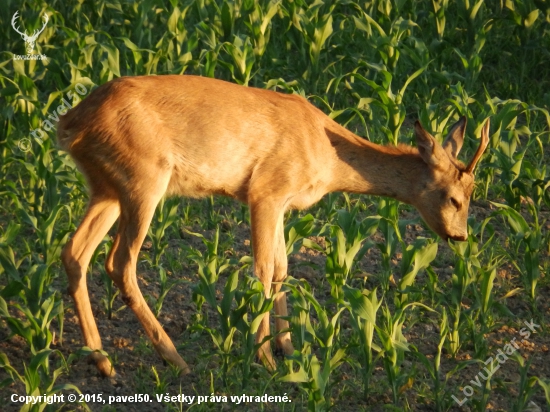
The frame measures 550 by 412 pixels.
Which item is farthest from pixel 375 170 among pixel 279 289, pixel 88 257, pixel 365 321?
pixel 88 257

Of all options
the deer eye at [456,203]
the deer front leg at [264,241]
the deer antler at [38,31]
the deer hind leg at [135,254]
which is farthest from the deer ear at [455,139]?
the deer antler at [38,31]

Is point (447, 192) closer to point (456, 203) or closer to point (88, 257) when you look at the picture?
point (456, 203)

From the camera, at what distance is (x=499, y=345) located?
8680 millimetres

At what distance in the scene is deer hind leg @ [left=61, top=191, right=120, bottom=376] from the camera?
816 centimetres

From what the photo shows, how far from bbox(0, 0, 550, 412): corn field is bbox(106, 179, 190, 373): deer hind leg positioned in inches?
7.5

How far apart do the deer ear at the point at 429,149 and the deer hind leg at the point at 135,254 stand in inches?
77.9

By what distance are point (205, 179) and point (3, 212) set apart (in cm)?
276

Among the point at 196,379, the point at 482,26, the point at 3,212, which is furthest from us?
the point at 482,26

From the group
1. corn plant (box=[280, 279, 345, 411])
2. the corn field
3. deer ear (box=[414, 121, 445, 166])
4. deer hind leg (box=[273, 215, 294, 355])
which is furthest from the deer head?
corn plant (box=[280, 279, 345, 411])

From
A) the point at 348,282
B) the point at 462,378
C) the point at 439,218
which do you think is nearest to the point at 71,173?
the point at 348,282

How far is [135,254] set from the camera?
8211 mm

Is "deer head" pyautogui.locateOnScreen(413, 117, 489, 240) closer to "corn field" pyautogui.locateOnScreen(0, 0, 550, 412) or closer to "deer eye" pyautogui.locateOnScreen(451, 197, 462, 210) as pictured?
"deer eye" pyautogui.locateOnScreen(451, 197, 462, 210)

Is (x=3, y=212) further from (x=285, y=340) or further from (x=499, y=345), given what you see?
(x=499, y=345)

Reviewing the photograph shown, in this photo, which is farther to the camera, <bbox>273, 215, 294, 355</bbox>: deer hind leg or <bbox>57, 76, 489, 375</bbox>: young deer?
<bbox>273, 215, 294, 355</bbox>: deer hind leg
